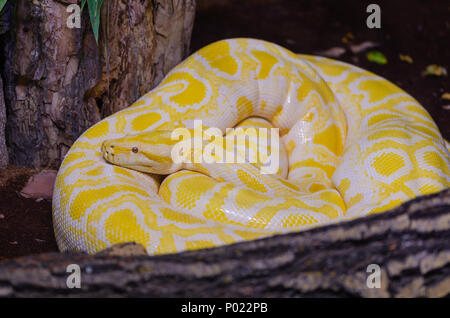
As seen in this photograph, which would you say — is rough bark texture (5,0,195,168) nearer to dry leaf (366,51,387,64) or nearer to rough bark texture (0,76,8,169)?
rough bark texture (0,76,8,169)

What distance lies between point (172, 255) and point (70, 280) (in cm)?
49

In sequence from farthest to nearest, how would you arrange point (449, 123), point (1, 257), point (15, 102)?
point (449, 123) < point (15, 102) < point (1, 257)

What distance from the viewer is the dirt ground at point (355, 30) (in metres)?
5.94

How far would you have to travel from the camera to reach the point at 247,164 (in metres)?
3.83

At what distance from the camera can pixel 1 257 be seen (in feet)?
9.99

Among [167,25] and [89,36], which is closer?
[89,36]

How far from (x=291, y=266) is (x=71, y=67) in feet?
8.42

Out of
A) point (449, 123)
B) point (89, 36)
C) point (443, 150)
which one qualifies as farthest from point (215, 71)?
point (449, 123)

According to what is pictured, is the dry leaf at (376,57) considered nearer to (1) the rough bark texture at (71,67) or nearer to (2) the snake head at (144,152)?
(1) the rough bark texture at (71,67)

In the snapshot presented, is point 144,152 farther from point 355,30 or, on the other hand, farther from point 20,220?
point 355,30

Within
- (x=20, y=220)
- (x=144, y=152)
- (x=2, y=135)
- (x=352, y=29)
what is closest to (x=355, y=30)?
(x=352, y=29)

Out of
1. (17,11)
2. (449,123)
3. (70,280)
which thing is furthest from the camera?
(449,123)

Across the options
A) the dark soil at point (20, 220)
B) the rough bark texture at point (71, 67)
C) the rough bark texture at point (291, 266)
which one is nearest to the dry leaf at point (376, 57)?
the rough bark texture at point (71, 67)
